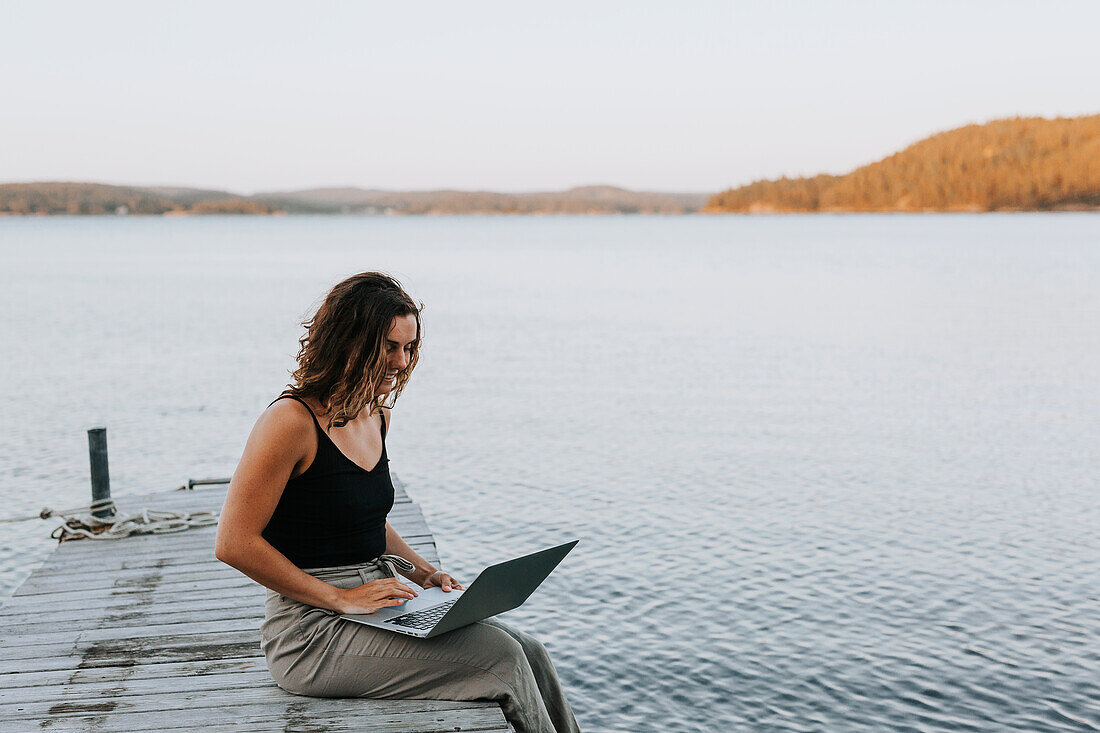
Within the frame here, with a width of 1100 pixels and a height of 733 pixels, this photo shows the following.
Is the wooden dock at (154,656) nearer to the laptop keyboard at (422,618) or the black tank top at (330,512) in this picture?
the laptop keyboard at (422,618)

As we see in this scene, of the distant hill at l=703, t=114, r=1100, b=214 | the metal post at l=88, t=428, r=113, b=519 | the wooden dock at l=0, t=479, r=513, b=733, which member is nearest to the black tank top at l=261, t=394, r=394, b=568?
the wooden dock at l=0, t=479, r=513, b=733

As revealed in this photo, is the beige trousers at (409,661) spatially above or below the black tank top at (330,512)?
below

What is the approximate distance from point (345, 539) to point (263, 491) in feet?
1.50

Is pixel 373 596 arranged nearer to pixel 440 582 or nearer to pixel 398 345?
pixel 440 582

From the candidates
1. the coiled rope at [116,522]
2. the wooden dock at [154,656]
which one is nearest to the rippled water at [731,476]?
the coiled rope at [116,522]

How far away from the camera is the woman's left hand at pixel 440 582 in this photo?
4.01m

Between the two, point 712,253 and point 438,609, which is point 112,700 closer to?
point 438,609

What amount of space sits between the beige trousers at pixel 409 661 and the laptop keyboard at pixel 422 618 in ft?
0.16

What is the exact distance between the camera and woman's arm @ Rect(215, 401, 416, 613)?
3393 mm

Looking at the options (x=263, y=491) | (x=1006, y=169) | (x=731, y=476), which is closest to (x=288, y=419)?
(x=263, y=491)

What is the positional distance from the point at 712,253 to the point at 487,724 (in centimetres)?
8983

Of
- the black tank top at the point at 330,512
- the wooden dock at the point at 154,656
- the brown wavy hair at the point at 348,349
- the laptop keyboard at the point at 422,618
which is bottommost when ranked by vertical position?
the wooden dock at the point at 154,656

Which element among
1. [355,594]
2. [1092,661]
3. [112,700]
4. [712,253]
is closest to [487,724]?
[355,594]

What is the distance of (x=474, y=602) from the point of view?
11.2ft
